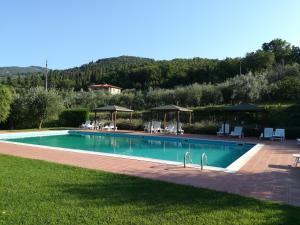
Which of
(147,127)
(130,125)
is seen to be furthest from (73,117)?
(147,127)

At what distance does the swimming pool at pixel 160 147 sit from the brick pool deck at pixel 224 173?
1.16 metres


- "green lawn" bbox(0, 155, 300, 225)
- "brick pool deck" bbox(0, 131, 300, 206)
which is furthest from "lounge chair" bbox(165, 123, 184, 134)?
"green lawn" bbox(0, 155, 300, 225)

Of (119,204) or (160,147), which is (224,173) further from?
(160,147)

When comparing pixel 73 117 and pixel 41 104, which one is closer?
pixel 41 104

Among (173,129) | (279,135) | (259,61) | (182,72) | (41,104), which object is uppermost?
(259,61)

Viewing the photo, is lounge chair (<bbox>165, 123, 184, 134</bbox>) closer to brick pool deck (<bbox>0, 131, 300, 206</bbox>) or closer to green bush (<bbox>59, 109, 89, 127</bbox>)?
green bush (<bbox>59, 109, 89, 127</bbox>)

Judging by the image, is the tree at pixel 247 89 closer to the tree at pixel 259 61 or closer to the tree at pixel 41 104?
the tree at pixel 259 61

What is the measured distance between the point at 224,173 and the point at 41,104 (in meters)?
18.9

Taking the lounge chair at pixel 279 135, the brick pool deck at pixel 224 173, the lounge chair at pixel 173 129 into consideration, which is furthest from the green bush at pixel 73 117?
the brick pool deck at pixel 224 173

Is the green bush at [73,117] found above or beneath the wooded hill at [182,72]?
beneath

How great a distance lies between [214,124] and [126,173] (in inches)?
586

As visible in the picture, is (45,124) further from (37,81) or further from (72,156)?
(37,81)

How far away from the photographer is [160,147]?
1642 centimetres

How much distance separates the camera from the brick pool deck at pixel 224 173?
20.4ft
